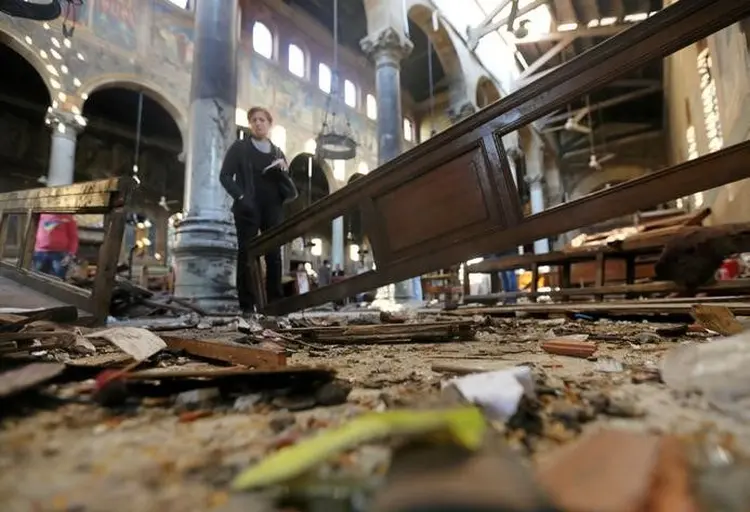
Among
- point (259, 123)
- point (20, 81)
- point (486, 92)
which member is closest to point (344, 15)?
point (486, 92)

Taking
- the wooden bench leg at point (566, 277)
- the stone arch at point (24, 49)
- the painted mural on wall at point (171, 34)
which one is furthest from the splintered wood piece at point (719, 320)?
the painted mural on wall at point (171, 34)

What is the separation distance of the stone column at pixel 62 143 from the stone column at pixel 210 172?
273 inches

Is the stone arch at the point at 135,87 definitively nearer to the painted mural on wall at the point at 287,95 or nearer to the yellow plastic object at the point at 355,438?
the painted mural on wall at the point at 287,95

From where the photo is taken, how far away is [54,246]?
5.57 metres

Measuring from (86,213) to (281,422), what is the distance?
9.11 feet

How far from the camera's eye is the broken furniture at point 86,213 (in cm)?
285

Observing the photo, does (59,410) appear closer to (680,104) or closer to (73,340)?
(73,340)

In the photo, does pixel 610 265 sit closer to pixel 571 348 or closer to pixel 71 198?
pixel 571 348

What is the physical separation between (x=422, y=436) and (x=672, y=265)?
4045mm

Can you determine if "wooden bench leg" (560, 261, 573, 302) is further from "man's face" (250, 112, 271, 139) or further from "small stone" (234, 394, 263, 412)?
"small stone" (234, 394, 263, 412)

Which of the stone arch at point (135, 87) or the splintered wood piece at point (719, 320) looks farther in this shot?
the stone arch at point (135, 87)

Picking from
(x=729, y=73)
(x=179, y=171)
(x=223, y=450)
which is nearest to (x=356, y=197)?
(x=223, y=450)

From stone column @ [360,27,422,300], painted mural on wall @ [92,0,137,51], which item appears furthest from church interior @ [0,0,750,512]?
painted mural on wall @ [92,0,137,51]

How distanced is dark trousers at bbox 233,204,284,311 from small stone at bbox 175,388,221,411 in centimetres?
303
